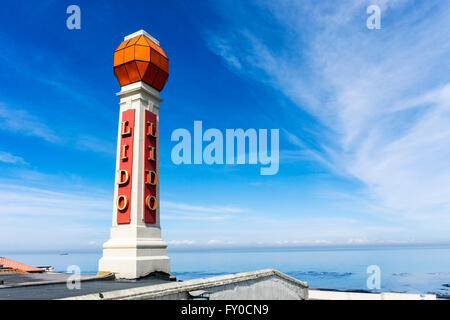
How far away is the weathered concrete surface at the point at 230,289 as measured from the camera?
1136cm

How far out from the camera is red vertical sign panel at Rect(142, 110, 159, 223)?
23.7 metres

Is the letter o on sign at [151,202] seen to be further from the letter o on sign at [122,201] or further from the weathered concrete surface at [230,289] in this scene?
the weathered concrete surface at [230,289]

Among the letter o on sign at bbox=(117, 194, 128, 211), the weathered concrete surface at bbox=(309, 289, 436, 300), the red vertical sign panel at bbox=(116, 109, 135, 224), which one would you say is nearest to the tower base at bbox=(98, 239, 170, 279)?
the red vertical sign panel at bbox=(116, 109, 135, 224)

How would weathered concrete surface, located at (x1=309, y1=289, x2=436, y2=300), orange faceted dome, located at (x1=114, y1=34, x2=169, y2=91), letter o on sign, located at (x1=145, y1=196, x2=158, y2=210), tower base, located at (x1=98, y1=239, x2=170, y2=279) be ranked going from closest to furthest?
tower base, located at (x1=98, y1=239, x2=170, y2=279) < letter o on sign, located at (x1=145, y1=196, x2=158, y2=210) < orange faceted dome, located at (x1=114, y1=34, x2=169, y2=91) < weathered concrete surface, located at (x1=309, y1=289, x2=436, y2=300)

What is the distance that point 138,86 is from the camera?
973 inches

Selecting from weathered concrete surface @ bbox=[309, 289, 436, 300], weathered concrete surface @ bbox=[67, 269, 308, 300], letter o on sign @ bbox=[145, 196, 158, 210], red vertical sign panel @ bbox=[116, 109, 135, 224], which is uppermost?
red vertical sign panel @ bbox=[116, 109, 135, 224]

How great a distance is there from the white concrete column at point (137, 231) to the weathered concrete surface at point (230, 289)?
7.83 metres

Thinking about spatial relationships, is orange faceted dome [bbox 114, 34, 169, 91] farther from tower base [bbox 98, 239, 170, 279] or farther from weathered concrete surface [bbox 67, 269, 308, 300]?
weathered concrete surface [bbox 67, 269, 308, 300]

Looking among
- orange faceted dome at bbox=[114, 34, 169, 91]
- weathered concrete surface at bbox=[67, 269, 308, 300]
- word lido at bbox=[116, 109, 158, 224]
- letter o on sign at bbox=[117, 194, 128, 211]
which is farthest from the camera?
orange faceted dome at bbox=[114, 34, 169, 91]

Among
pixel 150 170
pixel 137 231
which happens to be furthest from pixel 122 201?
pixel 150 170

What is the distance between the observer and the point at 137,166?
23.7 meters
